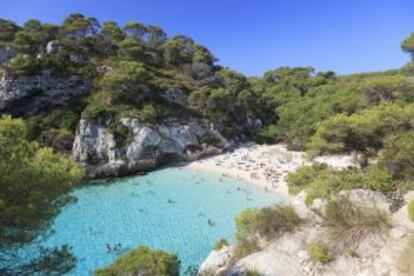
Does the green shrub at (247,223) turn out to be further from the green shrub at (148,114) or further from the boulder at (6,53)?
the boulder at (6,53)

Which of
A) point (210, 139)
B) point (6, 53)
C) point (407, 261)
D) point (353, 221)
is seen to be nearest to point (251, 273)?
point (353, 221)

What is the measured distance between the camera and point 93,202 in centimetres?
2425

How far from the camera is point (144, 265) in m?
8.50

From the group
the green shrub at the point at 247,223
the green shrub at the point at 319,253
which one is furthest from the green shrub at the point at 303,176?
the green shrub at the point at 319,253

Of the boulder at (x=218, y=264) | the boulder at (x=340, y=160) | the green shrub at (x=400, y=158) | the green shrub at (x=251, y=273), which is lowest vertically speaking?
the boulder at (x=218, y=264)

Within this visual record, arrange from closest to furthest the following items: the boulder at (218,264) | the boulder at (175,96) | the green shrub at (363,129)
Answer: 1. the boulder at (218,264)
2. the green shrub at (363,129)
3. the boulder at (175,96)

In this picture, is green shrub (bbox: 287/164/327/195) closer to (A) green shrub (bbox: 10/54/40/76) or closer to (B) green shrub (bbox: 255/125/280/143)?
(B) green shrub (bbox: 255/125/280/143)

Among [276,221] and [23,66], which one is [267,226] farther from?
[23,66]

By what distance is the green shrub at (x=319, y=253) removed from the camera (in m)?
8.38

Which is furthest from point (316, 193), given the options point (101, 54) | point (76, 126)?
point (101, 54)

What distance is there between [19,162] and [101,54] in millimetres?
48205

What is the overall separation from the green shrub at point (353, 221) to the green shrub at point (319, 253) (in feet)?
1.74

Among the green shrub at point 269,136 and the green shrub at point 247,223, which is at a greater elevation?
the green shrub at point 269,136

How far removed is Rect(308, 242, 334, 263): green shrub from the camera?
8.38 meters
